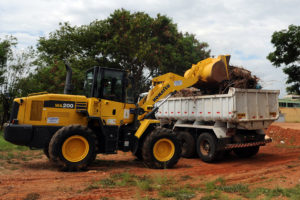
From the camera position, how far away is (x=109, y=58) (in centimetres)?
2109

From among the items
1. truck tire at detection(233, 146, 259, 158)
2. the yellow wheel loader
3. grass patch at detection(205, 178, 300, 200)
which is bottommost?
grass patch at detection(205, 178, 300, 200)

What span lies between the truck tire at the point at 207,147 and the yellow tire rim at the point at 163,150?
1.62m

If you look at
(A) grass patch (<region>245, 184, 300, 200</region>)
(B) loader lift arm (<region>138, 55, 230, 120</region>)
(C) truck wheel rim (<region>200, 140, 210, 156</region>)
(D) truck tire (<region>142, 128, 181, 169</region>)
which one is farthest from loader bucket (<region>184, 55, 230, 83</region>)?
(A) grass patch (<region>245, 184, 300, 200</region>)

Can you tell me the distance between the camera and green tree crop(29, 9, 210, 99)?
20.0m

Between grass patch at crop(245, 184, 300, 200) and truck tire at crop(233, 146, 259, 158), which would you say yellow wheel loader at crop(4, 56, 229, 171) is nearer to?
grass patch at crop(245, 184, 300, 200)

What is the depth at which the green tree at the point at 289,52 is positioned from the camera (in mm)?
16031

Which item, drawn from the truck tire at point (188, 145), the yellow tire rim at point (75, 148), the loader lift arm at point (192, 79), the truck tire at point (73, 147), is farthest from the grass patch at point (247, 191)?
the truck tire at point (188, 145)

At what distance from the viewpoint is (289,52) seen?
53.3 ft

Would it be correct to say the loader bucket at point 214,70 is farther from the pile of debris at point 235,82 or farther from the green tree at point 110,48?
the green tree at point 110,48

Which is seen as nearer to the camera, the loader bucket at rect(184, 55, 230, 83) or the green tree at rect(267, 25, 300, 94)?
the loader bucket at rect(184, 55, 230, 83)

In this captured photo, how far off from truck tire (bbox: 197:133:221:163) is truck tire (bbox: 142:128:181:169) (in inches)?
56.5

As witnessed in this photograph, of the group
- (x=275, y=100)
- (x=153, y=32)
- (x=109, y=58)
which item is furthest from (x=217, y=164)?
(x=153, y=32)

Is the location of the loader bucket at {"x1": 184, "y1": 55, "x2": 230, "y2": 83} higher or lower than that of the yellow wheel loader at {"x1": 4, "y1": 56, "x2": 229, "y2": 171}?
higher

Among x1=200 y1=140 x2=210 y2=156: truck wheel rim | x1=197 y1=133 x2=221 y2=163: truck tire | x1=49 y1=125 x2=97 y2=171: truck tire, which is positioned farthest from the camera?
x1=200 y1=140 x2=210 y2=156: truck wheel rim
